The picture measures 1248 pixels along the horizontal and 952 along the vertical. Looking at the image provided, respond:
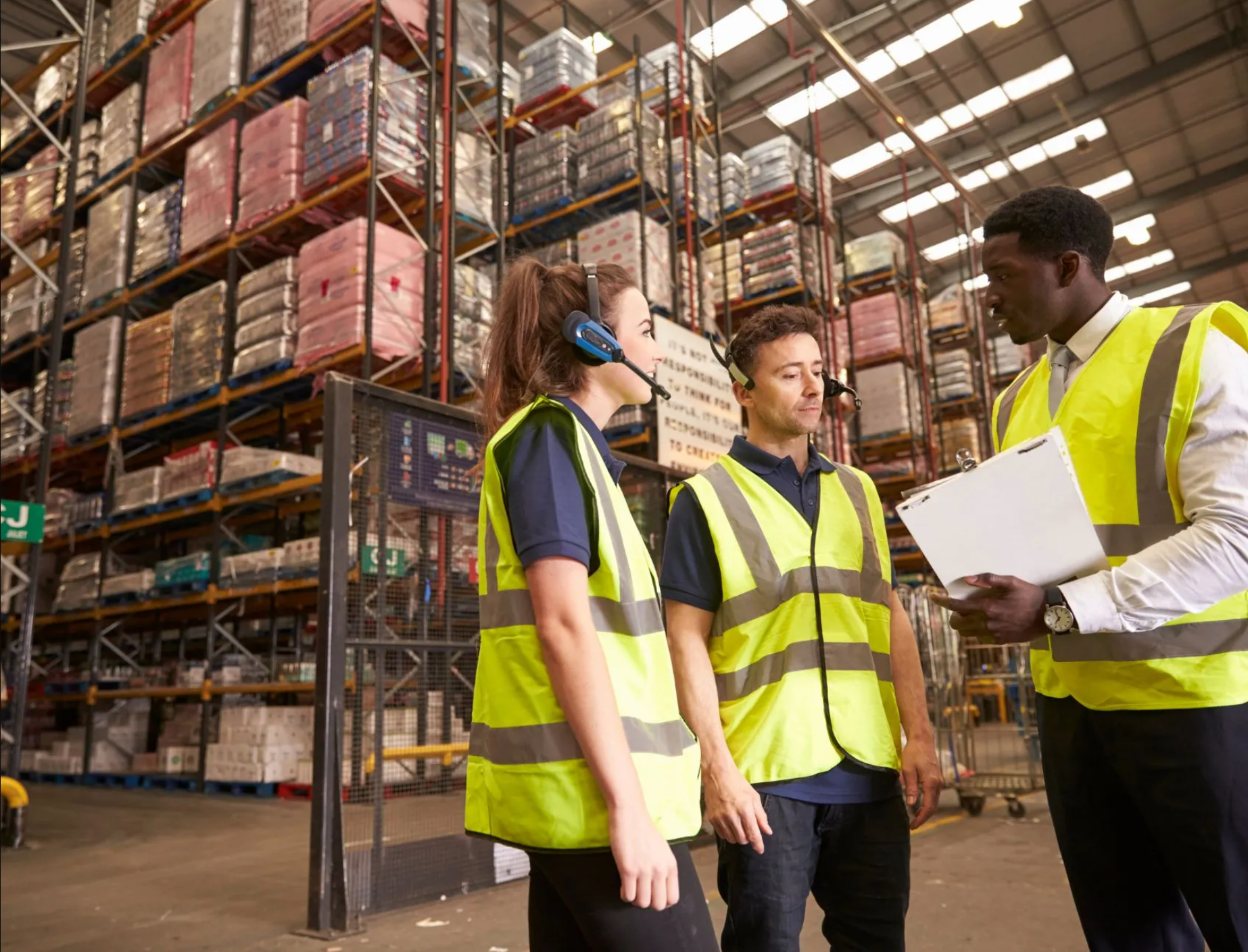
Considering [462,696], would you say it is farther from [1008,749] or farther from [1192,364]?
[1008,749]

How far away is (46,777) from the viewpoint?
1030cm

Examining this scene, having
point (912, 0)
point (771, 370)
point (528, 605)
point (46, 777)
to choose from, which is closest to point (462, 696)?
point (771, 370)

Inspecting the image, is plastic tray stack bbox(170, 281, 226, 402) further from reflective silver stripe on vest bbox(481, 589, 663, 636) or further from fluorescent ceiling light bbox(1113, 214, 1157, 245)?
fluorescent ceiling light bbox(1113, 214, 1157, 245)

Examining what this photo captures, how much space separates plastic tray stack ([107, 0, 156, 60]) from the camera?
9258 mm

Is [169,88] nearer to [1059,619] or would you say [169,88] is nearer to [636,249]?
[636,249]

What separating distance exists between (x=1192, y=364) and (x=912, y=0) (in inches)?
503

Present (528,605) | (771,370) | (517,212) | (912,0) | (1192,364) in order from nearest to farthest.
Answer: (528,605), (1192,364), (771,370), (517,212), (912,0)

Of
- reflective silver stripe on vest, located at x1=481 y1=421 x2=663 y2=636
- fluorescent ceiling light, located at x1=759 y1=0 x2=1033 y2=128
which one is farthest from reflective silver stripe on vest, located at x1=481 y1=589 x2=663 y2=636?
fluorescent ceiling light, located at x1=759 y1=0 x2=1033 y2=128

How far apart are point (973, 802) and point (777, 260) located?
232 inches

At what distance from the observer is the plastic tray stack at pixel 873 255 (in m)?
12.1

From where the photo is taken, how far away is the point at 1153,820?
4.93ft

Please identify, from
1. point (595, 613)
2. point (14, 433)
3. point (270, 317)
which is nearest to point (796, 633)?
point (595, 613)

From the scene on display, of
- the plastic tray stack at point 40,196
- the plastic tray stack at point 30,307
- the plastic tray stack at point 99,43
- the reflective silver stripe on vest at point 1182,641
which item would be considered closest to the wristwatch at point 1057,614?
the reflective silver stripe on vest at point 1182,641

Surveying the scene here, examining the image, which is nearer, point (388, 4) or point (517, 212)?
point (388, 4)
